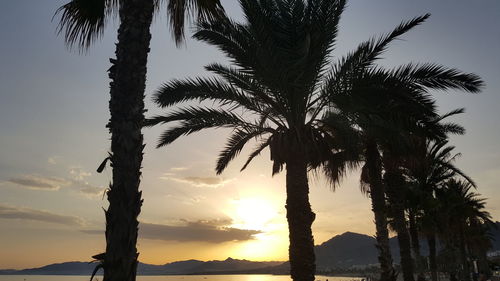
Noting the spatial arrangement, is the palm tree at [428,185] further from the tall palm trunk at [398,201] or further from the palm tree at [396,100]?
the palm tree at [396,100]

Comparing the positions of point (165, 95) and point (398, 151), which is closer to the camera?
point (165, 95)

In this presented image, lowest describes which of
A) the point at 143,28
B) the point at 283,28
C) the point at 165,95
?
the point at 143,28

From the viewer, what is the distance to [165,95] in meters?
12.5

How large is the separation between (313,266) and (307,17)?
691 cm

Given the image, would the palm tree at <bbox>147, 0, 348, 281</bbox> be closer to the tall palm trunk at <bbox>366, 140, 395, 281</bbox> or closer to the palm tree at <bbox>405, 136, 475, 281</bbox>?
the tall palm trunk at <bbox>366, 140, 395, 281</bbox>

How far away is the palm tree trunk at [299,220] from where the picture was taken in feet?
37.4

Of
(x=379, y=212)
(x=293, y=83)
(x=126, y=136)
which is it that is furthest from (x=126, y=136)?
(x=379, y=212)

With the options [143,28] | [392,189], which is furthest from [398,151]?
[143,28]

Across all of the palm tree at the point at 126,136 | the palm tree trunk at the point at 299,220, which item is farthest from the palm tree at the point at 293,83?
the palm tree at the point at 126,136

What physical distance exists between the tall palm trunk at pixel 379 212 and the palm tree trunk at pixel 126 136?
44.5 feet

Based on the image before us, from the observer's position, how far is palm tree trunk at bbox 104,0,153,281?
5207 mm

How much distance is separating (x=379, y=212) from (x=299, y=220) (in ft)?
23.2

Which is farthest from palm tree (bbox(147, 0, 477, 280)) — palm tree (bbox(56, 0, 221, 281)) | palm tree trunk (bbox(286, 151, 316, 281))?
palm tree (bbox(56, 0, 221, 281))

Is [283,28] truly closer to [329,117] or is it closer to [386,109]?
[329,117]
